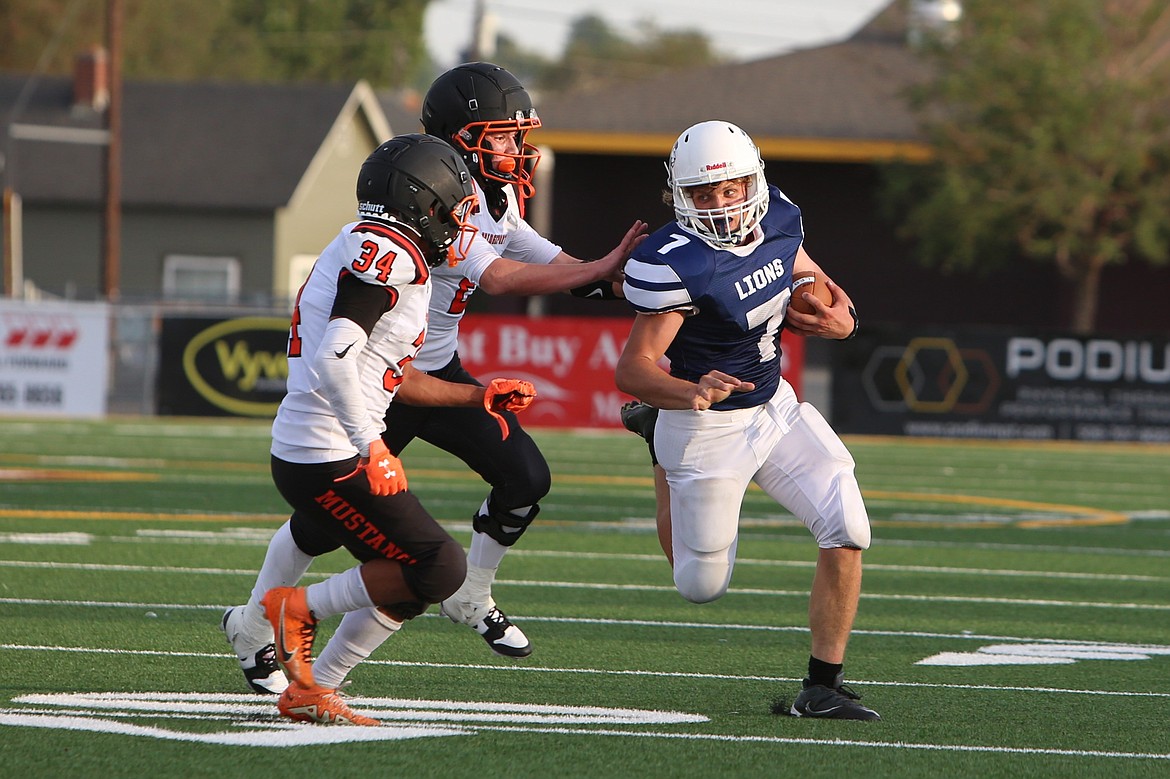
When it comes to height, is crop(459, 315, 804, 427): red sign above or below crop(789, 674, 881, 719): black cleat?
above

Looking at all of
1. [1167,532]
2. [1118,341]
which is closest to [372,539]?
[1167,532]

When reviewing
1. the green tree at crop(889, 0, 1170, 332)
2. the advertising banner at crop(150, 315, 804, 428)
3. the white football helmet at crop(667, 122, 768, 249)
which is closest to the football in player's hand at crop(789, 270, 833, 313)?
the white football helmet at crop(667, 122, 768, 249)

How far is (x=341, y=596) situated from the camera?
5.09 m

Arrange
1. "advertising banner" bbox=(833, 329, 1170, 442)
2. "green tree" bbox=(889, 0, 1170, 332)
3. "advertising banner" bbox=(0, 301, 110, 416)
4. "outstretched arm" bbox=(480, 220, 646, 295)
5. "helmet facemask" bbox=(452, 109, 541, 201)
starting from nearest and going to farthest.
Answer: "outstretched arm" bbox=(480, 220, 646, 295), "helmet facemask" bbox=(452, 109, 541, 201), "advertising banner" bbox=(833, 329, 1170, 442), "advertising banner" bbox=(0, 301, 110, 416), "green tree" bbox=(889, 0, 1170, 332)

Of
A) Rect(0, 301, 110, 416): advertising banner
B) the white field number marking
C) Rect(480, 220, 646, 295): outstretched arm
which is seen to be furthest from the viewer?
Rect(0, 301, 110, 416): advertising banner

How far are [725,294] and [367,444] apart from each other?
1333 mm

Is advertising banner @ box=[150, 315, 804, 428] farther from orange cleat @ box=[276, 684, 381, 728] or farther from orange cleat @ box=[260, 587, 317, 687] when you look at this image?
orange cleat @ box=[276, 684, 381, 728]

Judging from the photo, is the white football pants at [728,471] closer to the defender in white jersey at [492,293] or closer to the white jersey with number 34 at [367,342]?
the defender in white jersey at [492,293]

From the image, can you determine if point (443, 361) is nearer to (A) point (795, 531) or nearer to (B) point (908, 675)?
(B) point (908, 675)

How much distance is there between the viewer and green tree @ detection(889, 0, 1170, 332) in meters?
26.4

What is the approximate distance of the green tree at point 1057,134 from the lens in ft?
86.6

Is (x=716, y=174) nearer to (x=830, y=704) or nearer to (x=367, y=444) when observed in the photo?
(x=367, y=444)

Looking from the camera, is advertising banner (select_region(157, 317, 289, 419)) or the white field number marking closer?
the white field number marking

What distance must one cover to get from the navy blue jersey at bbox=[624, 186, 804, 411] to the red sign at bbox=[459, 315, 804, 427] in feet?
45.6
